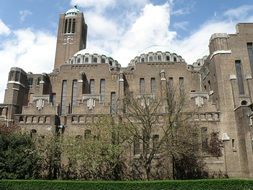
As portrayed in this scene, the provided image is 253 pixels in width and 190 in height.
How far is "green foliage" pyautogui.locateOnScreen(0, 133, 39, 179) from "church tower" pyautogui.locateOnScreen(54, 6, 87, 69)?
1344 inches

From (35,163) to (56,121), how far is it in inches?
337

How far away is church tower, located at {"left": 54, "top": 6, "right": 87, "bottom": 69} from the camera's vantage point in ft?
203

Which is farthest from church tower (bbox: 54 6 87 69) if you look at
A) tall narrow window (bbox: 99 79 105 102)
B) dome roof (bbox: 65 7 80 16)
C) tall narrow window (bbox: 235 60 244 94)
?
tall narrow window (bbox: 235 60 244 94)

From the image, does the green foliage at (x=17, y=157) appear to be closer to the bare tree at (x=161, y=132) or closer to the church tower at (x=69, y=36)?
the bare tree at (x=161, y=132)

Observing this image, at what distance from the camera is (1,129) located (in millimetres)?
30797

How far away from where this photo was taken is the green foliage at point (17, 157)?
86.2 feet

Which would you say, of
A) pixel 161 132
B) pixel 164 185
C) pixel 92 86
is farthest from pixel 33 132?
pixel 164 185

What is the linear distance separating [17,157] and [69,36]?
42248 mm

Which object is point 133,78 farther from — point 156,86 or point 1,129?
point 1,129

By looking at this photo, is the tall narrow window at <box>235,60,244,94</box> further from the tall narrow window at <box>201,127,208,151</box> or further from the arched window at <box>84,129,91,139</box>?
the arched window at <box>84,129,91,139</box>

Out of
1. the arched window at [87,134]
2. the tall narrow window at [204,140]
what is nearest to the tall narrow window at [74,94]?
the arched window at [87,134]

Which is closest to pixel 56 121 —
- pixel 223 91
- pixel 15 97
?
pixel 15 97

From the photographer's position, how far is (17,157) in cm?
2681

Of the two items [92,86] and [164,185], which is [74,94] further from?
[164,185]
